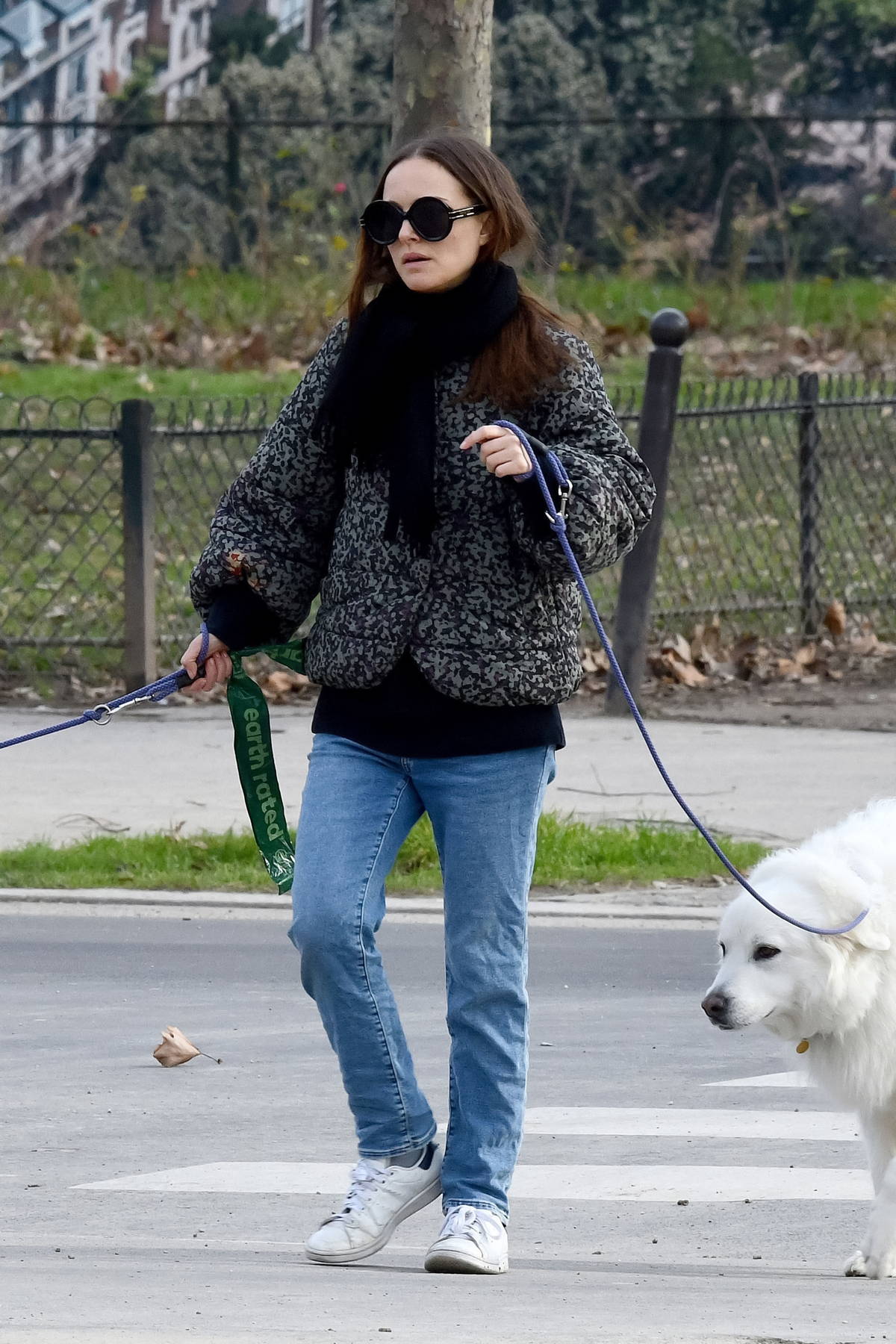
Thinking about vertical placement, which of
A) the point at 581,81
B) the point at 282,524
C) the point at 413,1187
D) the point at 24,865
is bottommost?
the point at 24,865

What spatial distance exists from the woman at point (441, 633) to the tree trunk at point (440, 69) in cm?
430

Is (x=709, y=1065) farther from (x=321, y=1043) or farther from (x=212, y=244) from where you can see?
(x=212, y=244)

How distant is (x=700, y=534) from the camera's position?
11664mm

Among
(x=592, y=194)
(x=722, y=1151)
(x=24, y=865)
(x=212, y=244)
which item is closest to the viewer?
(x=722, y=1151)

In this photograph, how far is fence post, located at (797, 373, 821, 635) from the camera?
439 inches

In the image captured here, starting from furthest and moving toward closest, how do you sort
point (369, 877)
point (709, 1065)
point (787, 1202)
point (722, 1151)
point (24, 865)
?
point (24, 865) < point (709, 1065) < point (722, 1151) < point (787, 1202) < point (369, 877)

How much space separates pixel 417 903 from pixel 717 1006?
3.18m

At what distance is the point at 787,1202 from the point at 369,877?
50.4 inches

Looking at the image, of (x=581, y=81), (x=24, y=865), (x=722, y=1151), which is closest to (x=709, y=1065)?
(x=722, y=1151)

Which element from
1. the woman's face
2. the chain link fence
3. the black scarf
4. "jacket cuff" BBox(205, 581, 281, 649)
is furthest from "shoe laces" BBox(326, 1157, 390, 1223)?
the chain link fence

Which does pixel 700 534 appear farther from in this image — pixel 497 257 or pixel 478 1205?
pixel 478 1205

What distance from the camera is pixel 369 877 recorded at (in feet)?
12.5

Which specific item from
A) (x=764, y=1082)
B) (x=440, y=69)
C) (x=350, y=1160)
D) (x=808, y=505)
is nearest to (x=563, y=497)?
(x=350, y=1160)

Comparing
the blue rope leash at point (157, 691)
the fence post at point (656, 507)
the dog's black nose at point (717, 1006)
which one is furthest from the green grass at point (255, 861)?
the dog's black nose at point (717, 1006)
